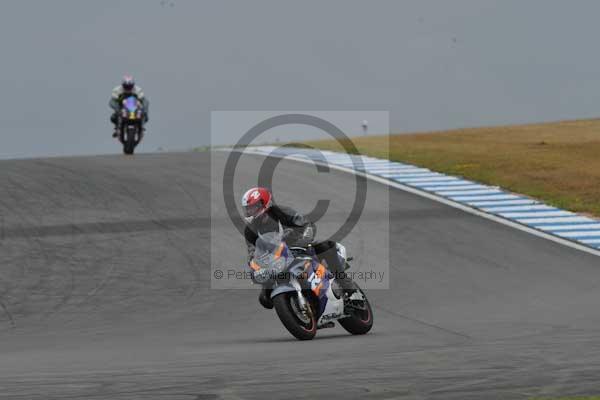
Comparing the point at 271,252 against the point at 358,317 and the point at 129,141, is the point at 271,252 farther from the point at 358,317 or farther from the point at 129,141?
the point at 129,141

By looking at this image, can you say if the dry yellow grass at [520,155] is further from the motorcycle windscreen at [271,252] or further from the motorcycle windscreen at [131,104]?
the motorcycle windscreen at [271,252]

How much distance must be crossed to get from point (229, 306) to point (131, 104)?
1499 cm

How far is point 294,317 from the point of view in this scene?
11.4 m

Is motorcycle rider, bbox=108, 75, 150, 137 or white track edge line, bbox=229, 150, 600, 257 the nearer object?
white track edge line, bbox=229, 150, 600, 257

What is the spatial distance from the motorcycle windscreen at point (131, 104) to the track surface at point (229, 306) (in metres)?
2.00

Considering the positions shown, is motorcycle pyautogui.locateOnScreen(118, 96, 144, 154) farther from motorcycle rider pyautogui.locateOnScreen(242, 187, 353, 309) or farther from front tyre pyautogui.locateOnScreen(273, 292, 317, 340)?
front tyre pyautogui.locateOnScreen(273, 292, 317, 340)

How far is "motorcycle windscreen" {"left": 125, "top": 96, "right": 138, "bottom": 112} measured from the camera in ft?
94.9

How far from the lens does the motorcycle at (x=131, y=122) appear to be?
2894 centimetres

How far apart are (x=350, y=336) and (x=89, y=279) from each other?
18.9 feet

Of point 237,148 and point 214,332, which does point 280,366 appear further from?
point 237,148

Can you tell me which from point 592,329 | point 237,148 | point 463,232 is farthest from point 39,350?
point 237,148

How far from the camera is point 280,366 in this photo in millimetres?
9117

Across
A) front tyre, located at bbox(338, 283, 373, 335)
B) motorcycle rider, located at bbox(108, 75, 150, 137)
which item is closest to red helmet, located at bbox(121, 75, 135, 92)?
motorcycle rider, located at bbox(108, 75, 150, 137)

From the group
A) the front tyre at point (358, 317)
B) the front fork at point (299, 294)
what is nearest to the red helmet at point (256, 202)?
the front fork at point (299, 294)
